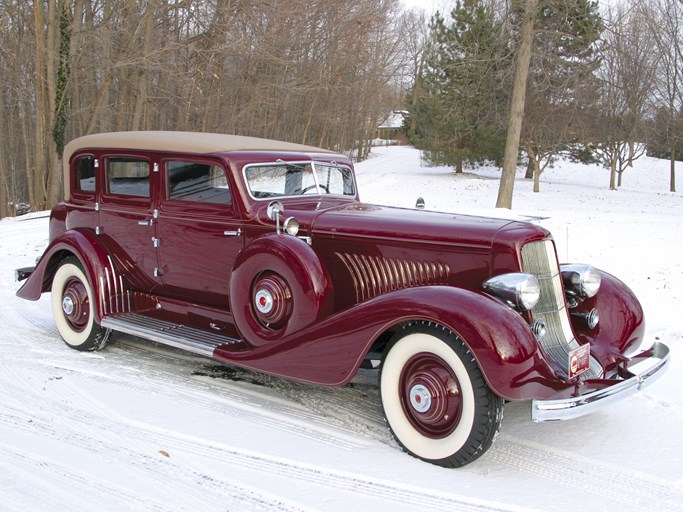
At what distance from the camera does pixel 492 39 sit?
18.0 metres

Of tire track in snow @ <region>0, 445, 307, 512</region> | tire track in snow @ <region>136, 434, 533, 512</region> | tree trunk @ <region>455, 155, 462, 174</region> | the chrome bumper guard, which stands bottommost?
tire track in snow @ <region>136, 434, 533, 512</region>

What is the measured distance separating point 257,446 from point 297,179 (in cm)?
233

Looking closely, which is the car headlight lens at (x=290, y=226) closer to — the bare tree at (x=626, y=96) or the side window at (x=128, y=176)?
the side window at (x=128, y=176)

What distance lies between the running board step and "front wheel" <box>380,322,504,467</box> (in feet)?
4.62

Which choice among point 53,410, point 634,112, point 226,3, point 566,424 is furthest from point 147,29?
point 634,112

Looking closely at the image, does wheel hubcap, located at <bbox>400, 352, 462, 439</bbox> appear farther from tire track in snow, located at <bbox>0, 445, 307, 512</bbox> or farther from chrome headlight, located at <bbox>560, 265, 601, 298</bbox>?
chrome headlight, located at <bbox>560, 265, 601, 298</bbox>

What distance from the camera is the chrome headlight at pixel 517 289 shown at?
11.4 ft

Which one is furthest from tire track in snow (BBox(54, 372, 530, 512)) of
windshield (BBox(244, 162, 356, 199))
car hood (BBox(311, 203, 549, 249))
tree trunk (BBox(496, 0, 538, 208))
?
tree trunk (BBox(496, 0, 538, 208))

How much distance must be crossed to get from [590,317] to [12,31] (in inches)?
803

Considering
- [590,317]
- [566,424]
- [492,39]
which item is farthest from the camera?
[492,39]

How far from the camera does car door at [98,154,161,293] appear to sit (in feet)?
17.2

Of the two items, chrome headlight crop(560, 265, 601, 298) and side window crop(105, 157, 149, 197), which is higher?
side window crop(105, 157, 149, 197)

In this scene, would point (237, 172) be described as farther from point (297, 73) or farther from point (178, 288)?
point (297, 73)

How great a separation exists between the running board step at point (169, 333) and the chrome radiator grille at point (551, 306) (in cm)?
211
